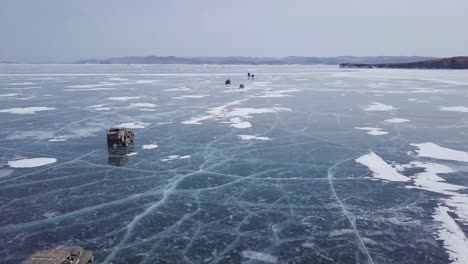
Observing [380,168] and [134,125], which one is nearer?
[380,168]

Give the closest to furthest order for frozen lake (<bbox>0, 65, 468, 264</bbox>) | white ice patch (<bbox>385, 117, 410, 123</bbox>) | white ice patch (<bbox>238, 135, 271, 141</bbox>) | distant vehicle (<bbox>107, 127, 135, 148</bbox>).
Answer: frozen lake (<bbox>0, 65, 468, 264</bbox>) → distant vehicle (<bbox>107, 127, 135, 148</bbox>) → white ice patch (<bbox>238, 135, 271, 141</bbox>) → white ice patch (<bbox>385, 117, 410, 123</bbox>)

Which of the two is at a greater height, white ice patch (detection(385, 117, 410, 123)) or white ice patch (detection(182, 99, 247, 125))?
white ice patch (detection(385, 117, 410, 123))

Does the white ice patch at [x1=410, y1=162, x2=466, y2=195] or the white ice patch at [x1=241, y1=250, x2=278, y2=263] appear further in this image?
the white ice patch at [x1=410, y1=162, x2=466, y2=195]

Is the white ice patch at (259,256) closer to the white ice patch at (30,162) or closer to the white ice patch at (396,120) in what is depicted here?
the white ice patch at (30,162)

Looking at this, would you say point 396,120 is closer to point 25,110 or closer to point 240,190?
point 240,190

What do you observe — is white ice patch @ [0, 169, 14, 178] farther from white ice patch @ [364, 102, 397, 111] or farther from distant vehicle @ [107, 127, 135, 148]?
white ice patch @ [364, 102, 397, 111]

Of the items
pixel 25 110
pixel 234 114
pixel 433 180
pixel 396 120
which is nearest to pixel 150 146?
pixel 234 114

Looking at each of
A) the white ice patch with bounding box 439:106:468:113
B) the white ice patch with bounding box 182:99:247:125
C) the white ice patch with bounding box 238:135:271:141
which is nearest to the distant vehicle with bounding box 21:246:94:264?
the white ice patch with bounding box 238:135:271:141

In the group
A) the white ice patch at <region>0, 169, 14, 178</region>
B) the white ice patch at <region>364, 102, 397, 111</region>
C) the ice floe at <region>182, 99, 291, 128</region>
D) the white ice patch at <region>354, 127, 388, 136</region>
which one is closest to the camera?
the white ice patch at <region>0, 169, 14, 178</region>
